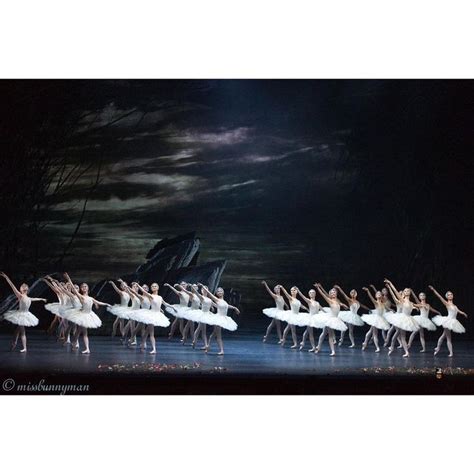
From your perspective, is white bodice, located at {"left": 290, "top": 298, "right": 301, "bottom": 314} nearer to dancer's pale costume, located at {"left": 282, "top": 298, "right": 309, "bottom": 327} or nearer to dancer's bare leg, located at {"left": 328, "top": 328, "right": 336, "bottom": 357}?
dancer's pale costume, located at {"left": 282, "top": 298, "right": 309, "bottom": 327}

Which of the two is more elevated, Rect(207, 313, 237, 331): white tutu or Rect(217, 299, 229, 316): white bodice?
Rect(217, 299, 229, 316): white bodice

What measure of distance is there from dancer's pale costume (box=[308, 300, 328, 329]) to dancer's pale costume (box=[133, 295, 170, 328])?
101 inches

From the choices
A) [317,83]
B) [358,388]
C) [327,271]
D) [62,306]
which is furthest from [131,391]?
[317,83]

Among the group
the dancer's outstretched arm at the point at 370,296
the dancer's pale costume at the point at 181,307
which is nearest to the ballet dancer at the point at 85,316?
the dancer's pale costume at the point at 181,307

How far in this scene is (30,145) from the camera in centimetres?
1672

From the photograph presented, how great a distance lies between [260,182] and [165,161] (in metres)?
1.84

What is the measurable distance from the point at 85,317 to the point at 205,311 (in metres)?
2.08

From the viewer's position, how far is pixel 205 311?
1585 cm

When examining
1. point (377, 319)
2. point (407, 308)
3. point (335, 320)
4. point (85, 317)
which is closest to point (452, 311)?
point (407, 308)

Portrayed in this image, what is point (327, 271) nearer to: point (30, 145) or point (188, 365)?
point (188, 365)

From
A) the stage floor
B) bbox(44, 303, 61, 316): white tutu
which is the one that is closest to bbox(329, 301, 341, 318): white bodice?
the stage floor

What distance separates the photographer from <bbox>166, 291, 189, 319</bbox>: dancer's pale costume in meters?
16.2

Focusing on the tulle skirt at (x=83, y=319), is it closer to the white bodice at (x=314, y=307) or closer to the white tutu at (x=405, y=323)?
the white bodice at (x=314, y=307)

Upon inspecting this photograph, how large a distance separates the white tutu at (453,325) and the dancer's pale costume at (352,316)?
1.50 meters
